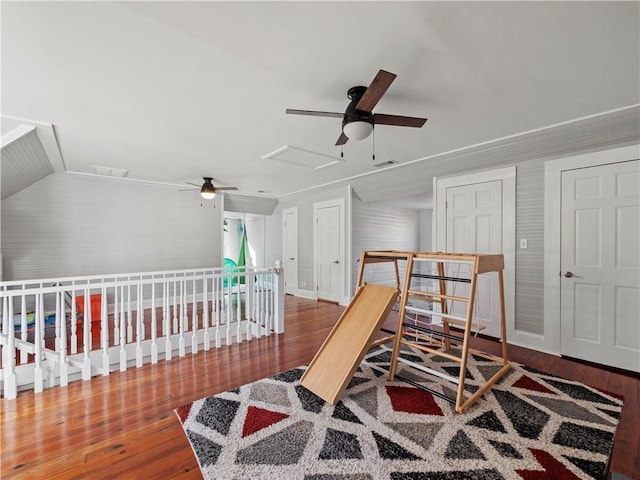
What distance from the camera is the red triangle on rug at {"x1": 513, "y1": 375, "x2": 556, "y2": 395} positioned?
2402mm

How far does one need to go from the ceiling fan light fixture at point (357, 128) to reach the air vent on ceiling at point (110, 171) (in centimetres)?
435

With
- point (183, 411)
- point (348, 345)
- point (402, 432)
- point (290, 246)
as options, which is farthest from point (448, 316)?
point (290, 246)

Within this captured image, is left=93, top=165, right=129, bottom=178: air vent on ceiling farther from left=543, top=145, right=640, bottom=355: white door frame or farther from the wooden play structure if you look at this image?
left=543, top=145, right=640, bottom=355: white door frame

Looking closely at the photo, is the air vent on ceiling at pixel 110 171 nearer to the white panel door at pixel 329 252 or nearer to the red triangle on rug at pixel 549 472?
the white panel door at pixel 329 252

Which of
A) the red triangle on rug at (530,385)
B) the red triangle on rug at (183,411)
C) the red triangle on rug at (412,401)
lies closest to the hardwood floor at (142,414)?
the red triangle on rug at (183,411)

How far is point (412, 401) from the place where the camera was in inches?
86.9

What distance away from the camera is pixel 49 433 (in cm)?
189

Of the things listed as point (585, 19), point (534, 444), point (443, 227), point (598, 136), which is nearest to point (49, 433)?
point (534, 444)

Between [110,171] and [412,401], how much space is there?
561 centimetres

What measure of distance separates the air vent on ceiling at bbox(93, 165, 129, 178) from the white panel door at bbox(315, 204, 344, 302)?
3681mm

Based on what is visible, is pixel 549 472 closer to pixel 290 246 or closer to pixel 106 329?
pixel 106 329

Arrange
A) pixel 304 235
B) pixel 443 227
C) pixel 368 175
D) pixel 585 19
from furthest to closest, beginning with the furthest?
1. pixel 304 235
2. pixel 368 175
3. pixel 443 227
4. pixel 585 19

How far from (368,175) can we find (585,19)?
142 inches

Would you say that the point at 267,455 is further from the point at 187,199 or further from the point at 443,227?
the point at 187,199
